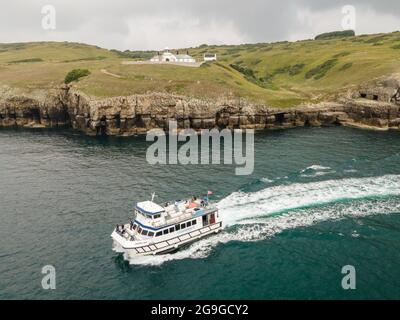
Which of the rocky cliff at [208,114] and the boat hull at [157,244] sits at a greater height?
the rocky cliff at [208,114]

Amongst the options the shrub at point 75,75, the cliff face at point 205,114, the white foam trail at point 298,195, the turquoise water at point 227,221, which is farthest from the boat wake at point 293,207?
the shrub at point 75,75

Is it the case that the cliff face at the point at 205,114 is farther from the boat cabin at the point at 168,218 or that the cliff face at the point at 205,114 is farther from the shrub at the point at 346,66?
the boat cabin at the point at 168,218

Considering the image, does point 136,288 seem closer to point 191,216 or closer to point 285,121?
point 191,216

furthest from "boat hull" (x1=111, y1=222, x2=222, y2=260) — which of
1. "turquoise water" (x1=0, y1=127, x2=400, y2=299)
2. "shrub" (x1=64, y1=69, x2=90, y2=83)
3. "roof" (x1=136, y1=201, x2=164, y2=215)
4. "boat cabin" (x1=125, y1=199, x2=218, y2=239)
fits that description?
"shrub" (x1=64, y1=69, x2=90, y2=83)

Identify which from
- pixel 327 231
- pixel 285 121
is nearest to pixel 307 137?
pixel 285 121

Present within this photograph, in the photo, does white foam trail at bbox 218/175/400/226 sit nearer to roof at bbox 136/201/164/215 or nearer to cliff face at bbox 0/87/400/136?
roof at bbox 136/201/164/215
